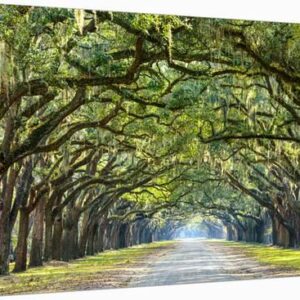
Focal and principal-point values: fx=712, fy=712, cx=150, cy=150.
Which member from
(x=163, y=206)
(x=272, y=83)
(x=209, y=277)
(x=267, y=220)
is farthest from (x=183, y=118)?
(x=267, y=220)

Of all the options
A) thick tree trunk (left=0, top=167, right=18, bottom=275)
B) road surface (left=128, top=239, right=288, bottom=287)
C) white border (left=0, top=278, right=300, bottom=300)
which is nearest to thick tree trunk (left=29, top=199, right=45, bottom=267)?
thick tree trunk (left=0, top=167, right=18, bottom=275)

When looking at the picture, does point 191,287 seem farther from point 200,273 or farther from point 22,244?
point 22,244

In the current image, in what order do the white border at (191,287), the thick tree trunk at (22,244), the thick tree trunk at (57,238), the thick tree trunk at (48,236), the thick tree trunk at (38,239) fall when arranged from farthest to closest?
1. the thick tree trunk at (57,238)
2. the thick tree trunk at (48,236)
3. the thick tree trunk at (38,239)
4. the thick tree trunk at (22,244)
5. the white border at (191,287)

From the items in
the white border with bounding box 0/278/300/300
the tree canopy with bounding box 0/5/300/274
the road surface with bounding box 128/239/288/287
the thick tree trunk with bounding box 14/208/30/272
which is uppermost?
the tree canopy with bounding box 0/5/300/274

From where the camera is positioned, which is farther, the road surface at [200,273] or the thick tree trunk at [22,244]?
the thick tree trunk at [22,244]

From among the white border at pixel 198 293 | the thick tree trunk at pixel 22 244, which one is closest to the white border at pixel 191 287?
the white border at pixel 198 293

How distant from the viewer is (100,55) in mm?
12070

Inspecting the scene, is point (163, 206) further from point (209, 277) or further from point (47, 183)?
point (209, 277)

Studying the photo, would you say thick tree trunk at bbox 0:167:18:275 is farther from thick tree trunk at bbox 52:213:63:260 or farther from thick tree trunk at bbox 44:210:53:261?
thick tree trunk at bbox 52:213:63:260

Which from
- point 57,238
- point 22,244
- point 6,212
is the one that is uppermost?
point 57,238

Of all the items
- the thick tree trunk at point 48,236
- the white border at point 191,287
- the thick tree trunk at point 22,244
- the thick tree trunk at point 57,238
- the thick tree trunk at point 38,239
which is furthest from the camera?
the thick tree trunk at point 57,238

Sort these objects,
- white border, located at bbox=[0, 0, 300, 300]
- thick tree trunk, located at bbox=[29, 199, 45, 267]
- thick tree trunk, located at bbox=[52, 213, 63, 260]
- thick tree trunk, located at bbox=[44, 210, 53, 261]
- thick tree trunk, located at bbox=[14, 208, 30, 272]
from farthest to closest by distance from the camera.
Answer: thick tree trunk, located at bbox=[52, 213, 63, 260]
thick tree trunk, located at bbox=[44, 210, 53, 261]
thick tree trunk, located at bbox=[29, 199, 45, 267]
thick tree trunk, located at bbox=[14, 208, 30, 272]
white border, located at bbox=[0, 0, 300, 300]

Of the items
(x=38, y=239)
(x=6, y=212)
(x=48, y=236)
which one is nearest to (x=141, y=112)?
(x=6, y=212)

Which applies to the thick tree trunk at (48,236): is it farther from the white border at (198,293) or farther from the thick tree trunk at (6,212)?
the white border at (198,293)
